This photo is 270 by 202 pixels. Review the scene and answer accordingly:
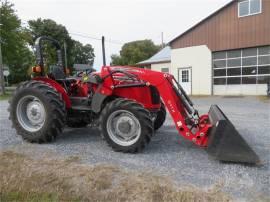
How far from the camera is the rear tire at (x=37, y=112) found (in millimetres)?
4820

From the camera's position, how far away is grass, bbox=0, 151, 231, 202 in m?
2.87

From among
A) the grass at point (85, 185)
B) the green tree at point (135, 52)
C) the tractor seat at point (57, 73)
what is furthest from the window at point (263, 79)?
the green tree at point (135, 52)

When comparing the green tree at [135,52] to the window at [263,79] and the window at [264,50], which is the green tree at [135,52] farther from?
the window at [263,79]

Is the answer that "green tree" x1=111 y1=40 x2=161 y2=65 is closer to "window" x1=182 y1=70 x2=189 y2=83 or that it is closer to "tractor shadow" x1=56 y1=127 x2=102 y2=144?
"window" x1=182 y1=70 x2=189 y2=83

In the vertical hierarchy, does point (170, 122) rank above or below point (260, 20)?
below

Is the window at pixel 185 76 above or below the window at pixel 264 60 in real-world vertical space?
below

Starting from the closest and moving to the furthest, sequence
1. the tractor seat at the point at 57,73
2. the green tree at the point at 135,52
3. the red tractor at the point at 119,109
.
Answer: the red tractor at the point at 119,109, the tractor seat at the point at 57,73, the green tree at the point at 135,52

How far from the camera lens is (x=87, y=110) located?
16.6ft

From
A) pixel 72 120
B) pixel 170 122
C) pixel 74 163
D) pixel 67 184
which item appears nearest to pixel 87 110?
pixel 72 120

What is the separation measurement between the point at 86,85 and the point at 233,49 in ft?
46.6

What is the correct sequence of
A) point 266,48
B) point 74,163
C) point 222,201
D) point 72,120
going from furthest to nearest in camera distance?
point 266,48 < point 72,120 < point 74,163 < point 222,201

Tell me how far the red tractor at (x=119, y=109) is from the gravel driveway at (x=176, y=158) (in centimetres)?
20

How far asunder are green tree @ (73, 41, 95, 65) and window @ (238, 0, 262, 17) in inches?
1342

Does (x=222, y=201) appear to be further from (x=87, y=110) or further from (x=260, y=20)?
(x=260, y=20)
